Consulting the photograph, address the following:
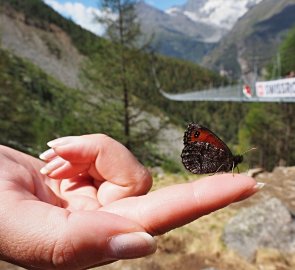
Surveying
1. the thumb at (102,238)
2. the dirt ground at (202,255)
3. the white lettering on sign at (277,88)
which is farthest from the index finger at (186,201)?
the white lettering on sign at (277,88)

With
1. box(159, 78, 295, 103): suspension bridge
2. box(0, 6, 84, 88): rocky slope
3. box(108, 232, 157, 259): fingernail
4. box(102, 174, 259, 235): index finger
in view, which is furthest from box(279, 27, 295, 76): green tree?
box(0, 6, 84, 88): rocky slope

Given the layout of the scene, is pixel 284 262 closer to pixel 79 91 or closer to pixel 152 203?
pixel 152 203

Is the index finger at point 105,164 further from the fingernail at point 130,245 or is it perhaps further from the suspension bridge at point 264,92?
the suspension bridge at point 264,92

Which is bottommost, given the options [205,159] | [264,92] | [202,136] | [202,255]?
[202,255]

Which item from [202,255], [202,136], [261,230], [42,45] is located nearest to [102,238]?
[202,136]

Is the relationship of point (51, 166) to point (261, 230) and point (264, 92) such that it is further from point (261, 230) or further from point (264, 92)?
point (264, 92)

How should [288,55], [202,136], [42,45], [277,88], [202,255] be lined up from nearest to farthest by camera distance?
1. [202,136]
2. [202,255]
3. [277,88]
4. [288,55]
5. [42,45]

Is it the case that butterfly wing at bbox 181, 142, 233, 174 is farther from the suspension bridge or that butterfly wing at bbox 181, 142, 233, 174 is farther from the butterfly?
the suspension bridge

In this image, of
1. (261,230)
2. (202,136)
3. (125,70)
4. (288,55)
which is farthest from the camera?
(288,55)
